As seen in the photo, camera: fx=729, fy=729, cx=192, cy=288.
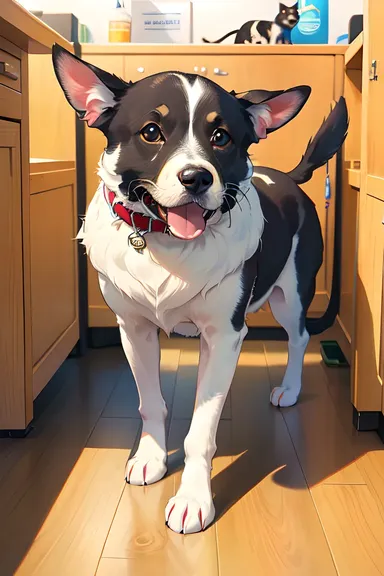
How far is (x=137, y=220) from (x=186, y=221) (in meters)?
0.13

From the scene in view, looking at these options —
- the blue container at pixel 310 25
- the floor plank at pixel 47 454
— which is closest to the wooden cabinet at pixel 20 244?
the floor plank at pixel 47 454

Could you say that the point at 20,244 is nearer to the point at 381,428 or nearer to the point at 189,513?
the point at 189,513

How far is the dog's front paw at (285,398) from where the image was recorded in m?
2.25

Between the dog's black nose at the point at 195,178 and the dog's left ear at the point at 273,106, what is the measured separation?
25 cm

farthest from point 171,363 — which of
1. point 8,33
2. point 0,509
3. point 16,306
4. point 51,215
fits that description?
point 8,33

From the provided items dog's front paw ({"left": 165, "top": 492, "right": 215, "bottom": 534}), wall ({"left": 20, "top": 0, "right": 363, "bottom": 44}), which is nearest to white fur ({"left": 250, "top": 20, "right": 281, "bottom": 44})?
wall ({"left": 20, "top": 0, "right": 363, "bottom": 44})

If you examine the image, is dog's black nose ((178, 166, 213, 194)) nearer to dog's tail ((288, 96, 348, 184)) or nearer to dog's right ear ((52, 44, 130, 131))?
dog's right ear ((52, 44, 130, 131))

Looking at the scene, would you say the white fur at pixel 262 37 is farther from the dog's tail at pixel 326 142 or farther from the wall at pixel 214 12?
the dog's tail at pixel 326 142

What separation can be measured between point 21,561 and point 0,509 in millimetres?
233

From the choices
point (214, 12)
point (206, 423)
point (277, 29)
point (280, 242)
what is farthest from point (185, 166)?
point (214, 12)

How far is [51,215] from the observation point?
7.56ft

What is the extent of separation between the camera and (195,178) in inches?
49.8

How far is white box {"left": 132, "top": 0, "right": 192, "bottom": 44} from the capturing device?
3217 millimetres

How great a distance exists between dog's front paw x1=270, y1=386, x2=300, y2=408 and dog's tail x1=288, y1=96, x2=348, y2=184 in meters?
0.65
